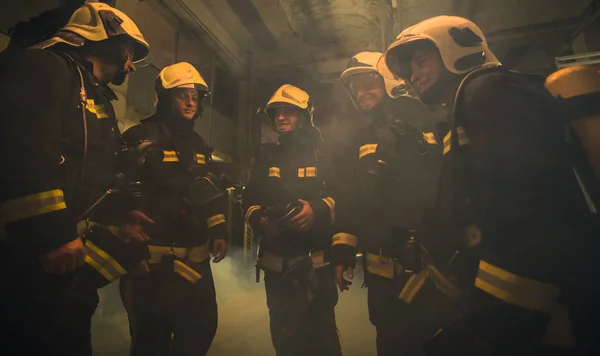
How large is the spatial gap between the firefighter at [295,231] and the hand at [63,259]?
1.64 metres

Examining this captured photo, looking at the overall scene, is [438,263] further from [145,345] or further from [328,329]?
[145,345]

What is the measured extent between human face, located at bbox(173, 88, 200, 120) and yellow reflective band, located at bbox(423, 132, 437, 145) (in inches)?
90.3

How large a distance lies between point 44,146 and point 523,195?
2.19 m

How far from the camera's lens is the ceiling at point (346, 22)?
539cm

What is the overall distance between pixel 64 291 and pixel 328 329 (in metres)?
2.16

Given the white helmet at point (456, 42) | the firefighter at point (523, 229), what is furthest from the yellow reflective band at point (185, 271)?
the white helmet at point (456, 42)

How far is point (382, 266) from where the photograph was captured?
228cm

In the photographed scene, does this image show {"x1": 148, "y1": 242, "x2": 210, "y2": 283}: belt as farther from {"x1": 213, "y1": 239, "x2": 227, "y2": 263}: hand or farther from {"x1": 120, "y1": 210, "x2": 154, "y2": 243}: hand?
{"x1": 213, "y1": 239, "x2": 227, "y2": 263}: hand

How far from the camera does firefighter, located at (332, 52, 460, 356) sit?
2.13 meters

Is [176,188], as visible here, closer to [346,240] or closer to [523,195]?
[346,240]

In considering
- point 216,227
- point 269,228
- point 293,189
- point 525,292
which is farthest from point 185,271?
point 525,292

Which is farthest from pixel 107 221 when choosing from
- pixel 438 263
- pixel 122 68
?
pixel 438 263

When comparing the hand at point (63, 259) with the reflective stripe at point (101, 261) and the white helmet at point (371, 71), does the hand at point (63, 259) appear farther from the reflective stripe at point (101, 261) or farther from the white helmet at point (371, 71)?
the white helmet at point (371, 71)

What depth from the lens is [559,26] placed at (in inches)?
223
